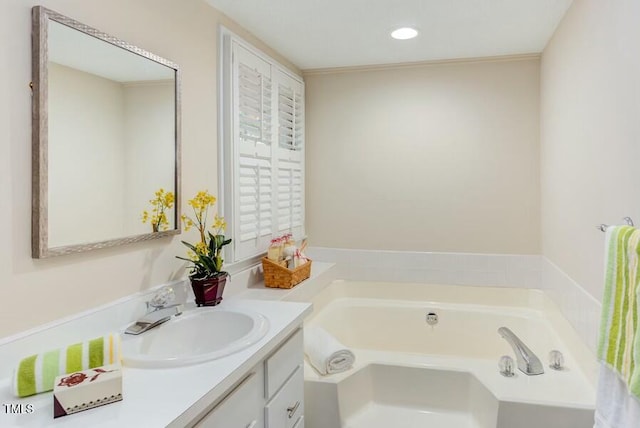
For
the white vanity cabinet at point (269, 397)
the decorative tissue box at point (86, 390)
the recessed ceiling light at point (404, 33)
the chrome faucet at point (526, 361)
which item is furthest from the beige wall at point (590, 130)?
the decorative tissue box at point (86, 390)

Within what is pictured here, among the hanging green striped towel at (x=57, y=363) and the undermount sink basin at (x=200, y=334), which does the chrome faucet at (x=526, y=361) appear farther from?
the hanging green striped towel at (x=57, y=363)

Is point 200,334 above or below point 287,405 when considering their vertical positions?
above

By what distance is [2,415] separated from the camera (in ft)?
3.12

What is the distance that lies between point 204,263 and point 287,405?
666mm

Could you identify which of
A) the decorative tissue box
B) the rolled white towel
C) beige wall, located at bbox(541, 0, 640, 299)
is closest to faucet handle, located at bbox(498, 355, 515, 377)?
beige wall, located at bbox(541, 0, 640, 299)

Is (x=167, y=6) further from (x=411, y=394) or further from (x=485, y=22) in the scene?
(x=411, y=394)

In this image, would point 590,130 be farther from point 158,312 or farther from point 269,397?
point 158,312

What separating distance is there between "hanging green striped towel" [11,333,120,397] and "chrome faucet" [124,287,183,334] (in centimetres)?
32

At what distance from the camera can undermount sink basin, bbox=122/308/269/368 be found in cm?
142

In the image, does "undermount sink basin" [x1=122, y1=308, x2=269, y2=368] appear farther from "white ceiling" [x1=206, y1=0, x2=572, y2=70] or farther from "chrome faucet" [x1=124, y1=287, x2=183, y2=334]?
"white ceiling" [x1=206, y1=0, x2=572, y2=70]

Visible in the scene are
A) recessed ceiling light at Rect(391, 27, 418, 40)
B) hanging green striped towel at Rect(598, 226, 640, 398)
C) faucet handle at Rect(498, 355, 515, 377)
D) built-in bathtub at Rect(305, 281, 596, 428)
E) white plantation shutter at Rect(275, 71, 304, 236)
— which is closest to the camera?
hanging green striped towel at Rect(598, 226, 640, 398)

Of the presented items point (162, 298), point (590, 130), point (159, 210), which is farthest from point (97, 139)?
point (590, 130)

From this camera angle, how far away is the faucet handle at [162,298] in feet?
5.45

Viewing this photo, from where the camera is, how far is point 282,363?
63.1 inches
